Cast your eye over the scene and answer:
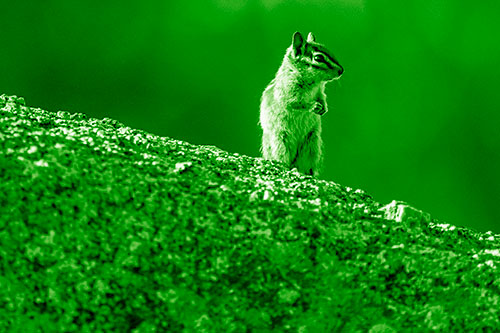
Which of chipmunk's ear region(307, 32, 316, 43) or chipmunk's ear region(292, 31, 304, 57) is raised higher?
chipmunk's ear region(307, 32, 316, 43)

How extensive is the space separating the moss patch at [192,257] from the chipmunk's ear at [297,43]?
1.21 m

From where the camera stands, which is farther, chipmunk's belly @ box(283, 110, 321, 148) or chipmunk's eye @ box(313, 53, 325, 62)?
chipmunk's belly @ box(283, 110, 321, 148)

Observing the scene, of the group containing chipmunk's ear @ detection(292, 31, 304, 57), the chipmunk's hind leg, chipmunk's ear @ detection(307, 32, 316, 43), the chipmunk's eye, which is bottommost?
the chipmunk's hind leg

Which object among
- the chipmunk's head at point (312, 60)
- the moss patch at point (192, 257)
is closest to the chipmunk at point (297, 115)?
the chipmunk's head at point (312, 60)

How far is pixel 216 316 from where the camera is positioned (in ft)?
2.61

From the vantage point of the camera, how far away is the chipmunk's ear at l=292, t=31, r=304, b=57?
2.11 meters

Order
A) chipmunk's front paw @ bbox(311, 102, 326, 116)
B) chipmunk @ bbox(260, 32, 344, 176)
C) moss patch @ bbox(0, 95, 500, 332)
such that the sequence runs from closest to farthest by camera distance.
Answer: moss patch @ bbox(0, 95, 500, 332), chipmunk's front paw @ bbox(311, 102, 326, 116), chipmunk @ bbox(260, 32, 344, 176)

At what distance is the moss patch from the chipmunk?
118cm

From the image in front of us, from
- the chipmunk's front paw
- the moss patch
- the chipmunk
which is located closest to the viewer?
the moss patch

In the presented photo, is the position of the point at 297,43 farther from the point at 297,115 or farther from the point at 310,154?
the point at 310,154

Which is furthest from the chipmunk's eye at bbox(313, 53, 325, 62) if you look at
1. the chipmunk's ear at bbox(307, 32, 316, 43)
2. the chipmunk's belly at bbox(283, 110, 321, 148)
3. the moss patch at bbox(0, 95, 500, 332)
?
the moss patch at bbox(0, 95, 500, 332)

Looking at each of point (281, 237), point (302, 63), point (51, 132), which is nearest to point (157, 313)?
point (281, 237)

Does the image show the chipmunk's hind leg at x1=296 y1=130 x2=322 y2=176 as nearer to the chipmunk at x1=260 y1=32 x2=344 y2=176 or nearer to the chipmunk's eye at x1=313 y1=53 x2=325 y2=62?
the chipmunk at x1=260 y1=32 x2=344 y2=176

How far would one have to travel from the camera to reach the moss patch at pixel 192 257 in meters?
0.77
